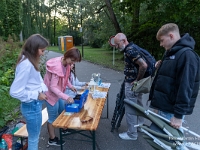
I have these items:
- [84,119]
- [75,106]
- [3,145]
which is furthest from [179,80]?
[3,145]

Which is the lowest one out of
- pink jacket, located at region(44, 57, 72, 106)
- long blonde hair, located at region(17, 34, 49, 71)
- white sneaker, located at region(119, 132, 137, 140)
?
white sneaker, located at region(119, 132, 137, 140)

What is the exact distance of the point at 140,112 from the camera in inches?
75.9

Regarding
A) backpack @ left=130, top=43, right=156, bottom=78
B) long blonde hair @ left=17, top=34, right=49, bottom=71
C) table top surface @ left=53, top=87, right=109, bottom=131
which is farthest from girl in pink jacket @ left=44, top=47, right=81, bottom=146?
backpack @ left=130, top=43, right=156, bottom=78

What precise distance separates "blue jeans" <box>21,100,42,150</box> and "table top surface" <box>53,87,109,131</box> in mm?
228

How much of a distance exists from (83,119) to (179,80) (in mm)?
1261

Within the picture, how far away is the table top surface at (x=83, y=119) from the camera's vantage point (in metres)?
2.10

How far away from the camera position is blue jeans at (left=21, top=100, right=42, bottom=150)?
79.5 inches

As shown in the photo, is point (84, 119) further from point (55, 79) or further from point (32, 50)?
point (32, 50)

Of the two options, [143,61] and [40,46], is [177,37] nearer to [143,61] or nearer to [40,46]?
[143,61]

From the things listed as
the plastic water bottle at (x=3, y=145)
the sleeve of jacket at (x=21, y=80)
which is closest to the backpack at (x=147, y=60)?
the sleeve of jacket at (x=21, y=80)

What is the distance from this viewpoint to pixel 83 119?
2283 millimetres

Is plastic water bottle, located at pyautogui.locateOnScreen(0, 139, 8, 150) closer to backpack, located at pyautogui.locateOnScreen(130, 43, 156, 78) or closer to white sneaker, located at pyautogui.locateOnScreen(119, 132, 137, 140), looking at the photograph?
white sneaker, located at pyautogui.locateOnScreen(119, 132, 137, 140)

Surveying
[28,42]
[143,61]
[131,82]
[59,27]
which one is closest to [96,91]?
[131,82]

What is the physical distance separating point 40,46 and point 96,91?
5.35 feet
